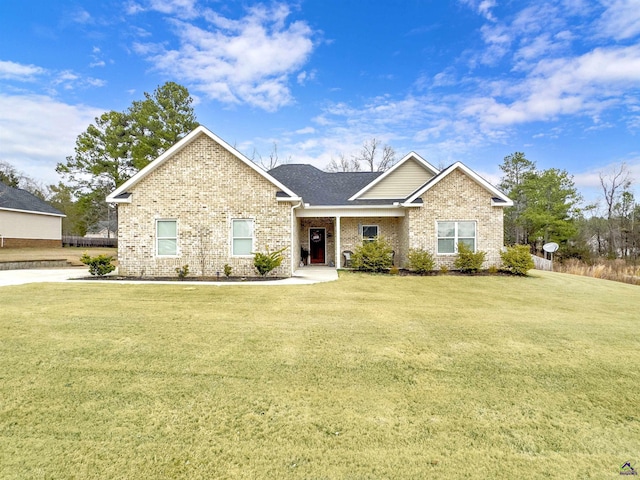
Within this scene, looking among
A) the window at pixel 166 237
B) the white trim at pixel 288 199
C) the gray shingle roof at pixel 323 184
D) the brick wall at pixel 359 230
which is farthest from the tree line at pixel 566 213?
the window at pixel 166 237

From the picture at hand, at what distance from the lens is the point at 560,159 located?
95.1ft

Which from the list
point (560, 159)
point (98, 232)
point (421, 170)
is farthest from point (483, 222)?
point (98, 232)

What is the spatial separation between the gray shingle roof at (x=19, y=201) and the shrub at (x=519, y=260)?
115 ft

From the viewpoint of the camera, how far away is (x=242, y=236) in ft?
43.8

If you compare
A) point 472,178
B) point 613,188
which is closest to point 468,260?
point 472,178

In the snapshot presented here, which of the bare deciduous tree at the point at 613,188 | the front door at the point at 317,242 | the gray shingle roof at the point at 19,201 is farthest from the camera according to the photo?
the bare deciduous tree at the point at 613,188

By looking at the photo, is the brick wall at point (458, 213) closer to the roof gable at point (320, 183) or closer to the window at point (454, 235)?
the window at point (454, 235)

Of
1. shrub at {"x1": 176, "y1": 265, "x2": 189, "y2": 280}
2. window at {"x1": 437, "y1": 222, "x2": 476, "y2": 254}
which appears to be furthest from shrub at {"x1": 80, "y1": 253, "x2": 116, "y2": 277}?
window at {"x1": 437, "y1": 222, "x2": 476, "y2": 254}

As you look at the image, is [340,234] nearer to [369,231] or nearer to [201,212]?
[369,231]

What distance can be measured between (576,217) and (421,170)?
2391cm

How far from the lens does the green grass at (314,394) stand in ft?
7.86

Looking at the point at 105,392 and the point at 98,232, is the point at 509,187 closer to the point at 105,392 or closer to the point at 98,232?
the point at 105,392

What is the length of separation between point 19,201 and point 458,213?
34.2 m

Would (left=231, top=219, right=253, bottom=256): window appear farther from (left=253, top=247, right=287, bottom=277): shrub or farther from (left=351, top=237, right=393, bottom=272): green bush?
(left=351, top=237, right=393, bottom=272): green bush
